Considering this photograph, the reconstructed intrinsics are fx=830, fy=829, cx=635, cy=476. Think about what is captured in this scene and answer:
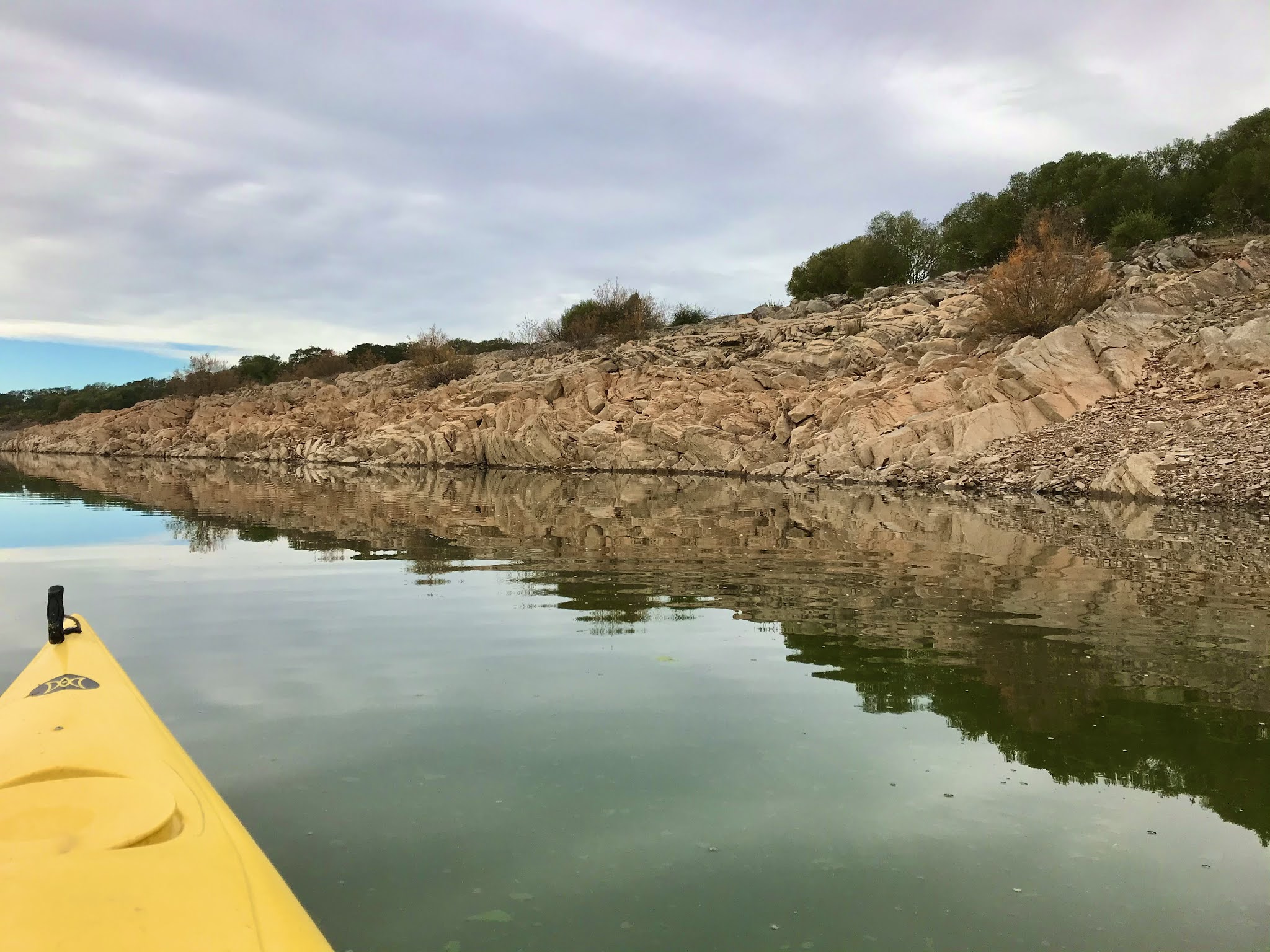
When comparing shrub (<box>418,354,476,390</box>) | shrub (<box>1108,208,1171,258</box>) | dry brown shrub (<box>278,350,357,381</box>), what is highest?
shrub (<box>1108,208,1171,258</box>)

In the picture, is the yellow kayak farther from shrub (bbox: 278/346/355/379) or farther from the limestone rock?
shrub (bbox: 278/346/355/379)

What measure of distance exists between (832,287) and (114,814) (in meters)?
53.5

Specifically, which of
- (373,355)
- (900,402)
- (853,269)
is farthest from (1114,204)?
(373,355)

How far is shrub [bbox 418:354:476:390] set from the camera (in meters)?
52.8

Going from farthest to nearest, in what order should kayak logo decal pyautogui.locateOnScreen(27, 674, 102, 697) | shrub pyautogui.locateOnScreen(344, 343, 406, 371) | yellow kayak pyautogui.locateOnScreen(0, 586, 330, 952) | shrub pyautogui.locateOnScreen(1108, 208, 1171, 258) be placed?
shrub pyautogui.locateOnScreen(344, 343, 406, 371)
shrub pyautogui.locateOnScreen(1108, 208, 1171, 258)
kayak logo decal pyautogui.locateOnScreen(27, 674, 102, 697)
yellow kayak pyautogui.locateOnScreen(0, 586, 330, 952)

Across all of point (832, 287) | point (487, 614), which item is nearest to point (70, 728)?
point (487, 614)

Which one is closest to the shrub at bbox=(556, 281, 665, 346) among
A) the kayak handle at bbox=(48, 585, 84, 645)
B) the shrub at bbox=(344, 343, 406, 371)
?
the shrub at bbox=(344, 343, 406, 371)

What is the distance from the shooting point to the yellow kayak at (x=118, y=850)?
1.78 metres

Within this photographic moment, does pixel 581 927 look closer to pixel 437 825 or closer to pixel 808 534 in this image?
pixel 437 825

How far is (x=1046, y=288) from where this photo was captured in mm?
27703

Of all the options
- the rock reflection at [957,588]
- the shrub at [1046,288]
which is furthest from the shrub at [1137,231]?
the rock reflection at [957,588]

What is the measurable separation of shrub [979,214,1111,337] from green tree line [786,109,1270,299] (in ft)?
25.7

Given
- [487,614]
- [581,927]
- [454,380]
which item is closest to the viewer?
[581,927]

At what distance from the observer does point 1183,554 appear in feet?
35.3
